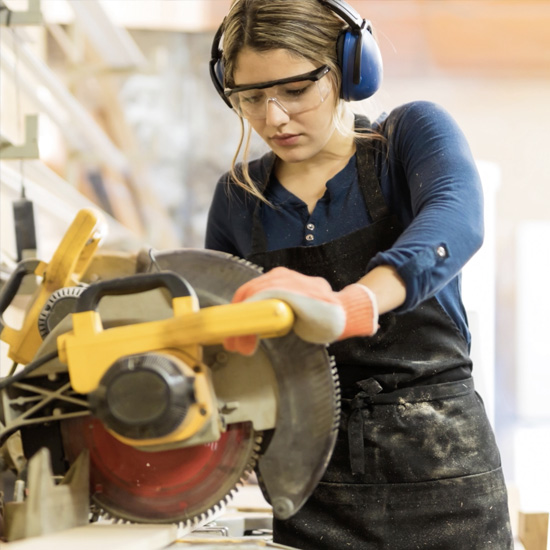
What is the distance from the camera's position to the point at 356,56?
1313mm

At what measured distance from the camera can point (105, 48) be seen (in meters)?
3.67

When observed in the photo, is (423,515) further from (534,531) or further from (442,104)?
(442,104)

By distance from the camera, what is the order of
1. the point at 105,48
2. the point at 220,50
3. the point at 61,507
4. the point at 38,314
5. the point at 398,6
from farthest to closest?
the point at 398,6, the point at 105,48, the point at 220,50, the point at 38,314, the point at 61,507

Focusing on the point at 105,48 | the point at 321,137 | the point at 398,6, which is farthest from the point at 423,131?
the point at 398,6

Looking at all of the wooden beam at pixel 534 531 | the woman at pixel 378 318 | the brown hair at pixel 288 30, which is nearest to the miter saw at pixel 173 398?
the woman at pixel 378 318

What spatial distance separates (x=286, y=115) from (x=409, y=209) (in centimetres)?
27

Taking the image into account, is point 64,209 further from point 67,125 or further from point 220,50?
point 220,50

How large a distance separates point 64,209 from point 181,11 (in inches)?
108

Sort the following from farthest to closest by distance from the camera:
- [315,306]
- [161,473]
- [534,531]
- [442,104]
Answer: [442,104], [534,531], [161,473], [315,306]

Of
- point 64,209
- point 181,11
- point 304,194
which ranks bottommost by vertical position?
point 304,194

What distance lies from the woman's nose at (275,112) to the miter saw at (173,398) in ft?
1.07

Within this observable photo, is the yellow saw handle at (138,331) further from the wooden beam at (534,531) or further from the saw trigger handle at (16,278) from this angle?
the wooden beam at (534,531)

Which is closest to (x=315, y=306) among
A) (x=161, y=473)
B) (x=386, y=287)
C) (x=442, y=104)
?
(x=386, y=287)

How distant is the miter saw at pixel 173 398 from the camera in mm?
935
